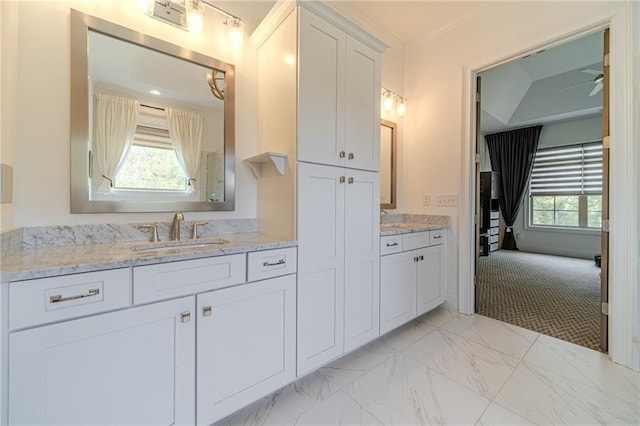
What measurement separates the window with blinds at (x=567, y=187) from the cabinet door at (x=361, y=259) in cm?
577

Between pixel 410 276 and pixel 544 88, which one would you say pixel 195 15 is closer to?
pixel 410 276

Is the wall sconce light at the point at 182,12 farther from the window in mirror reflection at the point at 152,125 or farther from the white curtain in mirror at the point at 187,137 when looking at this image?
the white curtain in mirror at the point at 187,137

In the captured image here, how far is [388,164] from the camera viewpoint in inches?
114

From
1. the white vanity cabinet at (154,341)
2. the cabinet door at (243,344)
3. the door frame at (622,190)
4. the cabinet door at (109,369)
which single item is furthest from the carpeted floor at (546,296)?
the cabinet door at (109,369)

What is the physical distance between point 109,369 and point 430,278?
232 cm

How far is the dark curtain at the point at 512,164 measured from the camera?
569cm

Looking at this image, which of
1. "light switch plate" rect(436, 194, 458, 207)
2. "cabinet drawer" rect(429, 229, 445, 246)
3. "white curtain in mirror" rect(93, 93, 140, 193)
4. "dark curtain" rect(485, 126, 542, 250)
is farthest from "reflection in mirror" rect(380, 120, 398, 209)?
"dark curtain" rect(485, 126, 542, 250)

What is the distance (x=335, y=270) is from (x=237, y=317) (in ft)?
2.17

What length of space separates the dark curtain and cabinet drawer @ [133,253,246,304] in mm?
6681

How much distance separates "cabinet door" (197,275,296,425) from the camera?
117cm

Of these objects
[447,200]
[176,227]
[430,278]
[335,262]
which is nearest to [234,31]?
[176,227]

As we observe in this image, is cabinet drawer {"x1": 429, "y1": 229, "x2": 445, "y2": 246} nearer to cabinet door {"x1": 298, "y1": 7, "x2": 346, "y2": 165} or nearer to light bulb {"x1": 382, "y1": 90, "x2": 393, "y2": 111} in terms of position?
cabinet door {"x1": 298, "y1": 7, "x2": 346, "y2": 165}

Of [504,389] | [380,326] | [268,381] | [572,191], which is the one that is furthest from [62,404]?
[572,191]

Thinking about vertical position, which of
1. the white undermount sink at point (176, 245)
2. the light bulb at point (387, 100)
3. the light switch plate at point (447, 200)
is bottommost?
the white undermount sink at point (176, 245)
